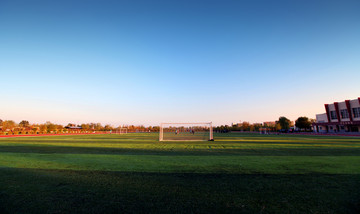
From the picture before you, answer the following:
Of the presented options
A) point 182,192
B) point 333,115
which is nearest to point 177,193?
point 182,192

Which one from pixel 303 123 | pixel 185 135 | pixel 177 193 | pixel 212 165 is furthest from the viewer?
pixel 303 123

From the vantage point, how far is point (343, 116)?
49.8 meters

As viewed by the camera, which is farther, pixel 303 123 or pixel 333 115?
pixel 303 123

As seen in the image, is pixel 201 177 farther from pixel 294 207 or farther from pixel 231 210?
pixel 294 207

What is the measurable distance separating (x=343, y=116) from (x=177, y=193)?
2706 inches

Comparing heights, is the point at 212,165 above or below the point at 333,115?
below

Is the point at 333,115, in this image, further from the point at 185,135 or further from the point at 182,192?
the point at 182,192

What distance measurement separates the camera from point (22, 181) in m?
4.45

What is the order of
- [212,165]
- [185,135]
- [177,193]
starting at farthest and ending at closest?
[185,135], [212,165], [177,193]

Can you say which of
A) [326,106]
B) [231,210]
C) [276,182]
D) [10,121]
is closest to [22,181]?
[231,210]

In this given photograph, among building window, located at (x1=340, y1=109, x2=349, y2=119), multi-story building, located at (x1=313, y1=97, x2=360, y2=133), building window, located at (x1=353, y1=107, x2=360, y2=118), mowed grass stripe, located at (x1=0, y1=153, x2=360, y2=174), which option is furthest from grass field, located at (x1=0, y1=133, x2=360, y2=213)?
building window, located at (x1=340, y1=109, x2=349, y2=119)

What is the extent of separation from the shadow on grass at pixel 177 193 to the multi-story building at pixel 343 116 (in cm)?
6009

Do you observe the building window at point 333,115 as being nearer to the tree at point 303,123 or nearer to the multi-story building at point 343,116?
the multi-story building at point 343,116

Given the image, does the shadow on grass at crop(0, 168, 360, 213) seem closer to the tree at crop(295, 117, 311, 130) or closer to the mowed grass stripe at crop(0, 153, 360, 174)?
the mowed grass stripe at crop(0, 153, 360, 174)
